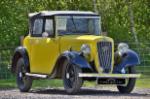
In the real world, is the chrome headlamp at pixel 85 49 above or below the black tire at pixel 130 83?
above

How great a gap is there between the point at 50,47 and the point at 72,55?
134cm

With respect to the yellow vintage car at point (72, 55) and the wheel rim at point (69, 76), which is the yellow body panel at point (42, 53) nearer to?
the yellow vintage car at point (72, 55)

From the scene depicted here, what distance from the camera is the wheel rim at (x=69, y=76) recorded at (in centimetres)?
1692

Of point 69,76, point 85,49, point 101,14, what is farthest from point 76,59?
point 101,14

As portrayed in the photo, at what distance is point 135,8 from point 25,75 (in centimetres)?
2697

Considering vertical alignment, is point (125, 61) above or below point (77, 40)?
below

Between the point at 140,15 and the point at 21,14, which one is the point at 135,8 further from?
the point at 21,14

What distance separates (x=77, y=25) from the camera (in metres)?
→ 18.5

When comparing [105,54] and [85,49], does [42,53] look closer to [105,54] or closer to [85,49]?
[85,49]

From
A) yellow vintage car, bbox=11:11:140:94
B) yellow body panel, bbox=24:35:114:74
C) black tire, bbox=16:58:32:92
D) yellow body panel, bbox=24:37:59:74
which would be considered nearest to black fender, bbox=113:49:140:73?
yellow vintage car, bbox=11:11:140:94

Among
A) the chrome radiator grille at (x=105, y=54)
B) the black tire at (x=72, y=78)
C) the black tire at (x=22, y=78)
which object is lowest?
the black tire at (x=22, y=78)

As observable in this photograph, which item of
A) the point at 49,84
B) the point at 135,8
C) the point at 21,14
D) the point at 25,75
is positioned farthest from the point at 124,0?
the point at 25,75

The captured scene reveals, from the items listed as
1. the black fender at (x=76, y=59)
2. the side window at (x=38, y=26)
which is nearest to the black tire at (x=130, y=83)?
the black fender at (x=76, y=59)

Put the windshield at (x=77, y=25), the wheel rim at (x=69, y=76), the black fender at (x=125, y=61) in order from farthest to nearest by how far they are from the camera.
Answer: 1. the windshield at (x=77, y=25)
2. the black fender at (x=125, y=61)
3. the wheel rim at (x=69, y=76)
